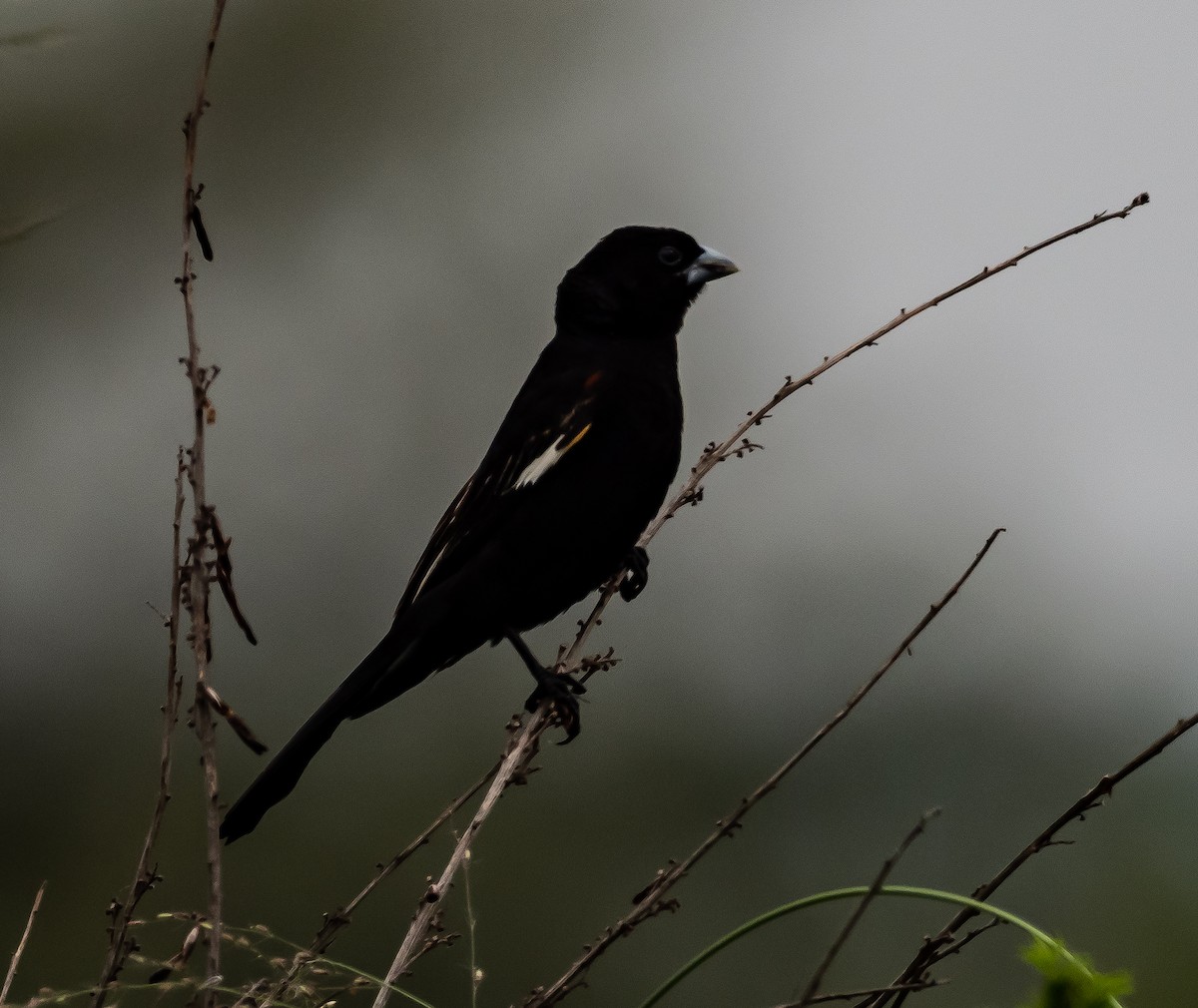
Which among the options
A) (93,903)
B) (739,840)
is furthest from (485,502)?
(739,840)

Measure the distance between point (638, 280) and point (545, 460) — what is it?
2.44 ft

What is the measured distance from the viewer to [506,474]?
147 inches

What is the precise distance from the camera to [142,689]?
1248 centimetres

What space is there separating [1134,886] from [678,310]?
6.66m

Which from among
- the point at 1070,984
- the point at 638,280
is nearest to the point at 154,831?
the point at 1070,984

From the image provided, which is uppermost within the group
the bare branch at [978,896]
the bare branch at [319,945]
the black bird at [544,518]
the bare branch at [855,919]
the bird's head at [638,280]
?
the bird's head at [638,280]

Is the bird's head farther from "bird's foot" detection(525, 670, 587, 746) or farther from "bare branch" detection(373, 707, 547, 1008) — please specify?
"bare branch" detection(373, 707, 547, 1008)

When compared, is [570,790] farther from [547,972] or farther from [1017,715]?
[1017,715]

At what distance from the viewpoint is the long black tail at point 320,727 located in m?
2.92

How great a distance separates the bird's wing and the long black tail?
0.19 meters

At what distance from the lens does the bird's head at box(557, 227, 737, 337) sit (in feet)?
13.4

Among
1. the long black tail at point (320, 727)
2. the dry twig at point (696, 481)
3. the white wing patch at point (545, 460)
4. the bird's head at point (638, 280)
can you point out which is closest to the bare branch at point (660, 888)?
the dry twig at point (696, 481)

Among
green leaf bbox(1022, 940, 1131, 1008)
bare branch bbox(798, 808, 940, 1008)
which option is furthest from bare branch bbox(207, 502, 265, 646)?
green leaf bbox(1022, 940, 1131, 1008)

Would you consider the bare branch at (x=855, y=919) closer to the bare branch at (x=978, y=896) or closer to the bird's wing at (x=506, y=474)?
the bare branch at (x=978, y=896)
